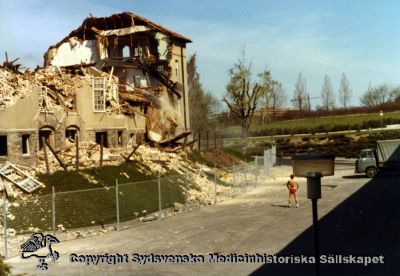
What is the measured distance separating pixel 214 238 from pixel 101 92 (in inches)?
824

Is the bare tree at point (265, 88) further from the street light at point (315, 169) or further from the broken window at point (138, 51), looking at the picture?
the street light at point (315, 169)

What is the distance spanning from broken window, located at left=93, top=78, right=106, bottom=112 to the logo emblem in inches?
686

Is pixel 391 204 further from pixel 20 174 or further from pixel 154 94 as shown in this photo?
pixel 154 94

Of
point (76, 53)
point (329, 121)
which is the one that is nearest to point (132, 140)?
point (76, 53)

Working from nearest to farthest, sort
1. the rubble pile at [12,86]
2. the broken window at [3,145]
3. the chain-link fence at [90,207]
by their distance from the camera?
the chain-link fence at [90,207], the rubble pile at [12,86], the broken window at [3,145]

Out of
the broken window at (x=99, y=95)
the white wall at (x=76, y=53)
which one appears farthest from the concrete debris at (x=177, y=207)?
the white wall at (x=76, y=53)

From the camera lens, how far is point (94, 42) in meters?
50.3

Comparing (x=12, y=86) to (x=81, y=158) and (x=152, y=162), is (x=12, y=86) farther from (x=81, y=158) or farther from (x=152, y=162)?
(x=152, y=162)

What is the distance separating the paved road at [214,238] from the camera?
13562 mm

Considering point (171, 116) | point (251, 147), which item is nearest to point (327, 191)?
point (171, 116)

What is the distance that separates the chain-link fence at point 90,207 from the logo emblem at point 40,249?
0.50 m

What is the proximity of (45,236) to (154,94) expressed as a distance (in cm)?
3046

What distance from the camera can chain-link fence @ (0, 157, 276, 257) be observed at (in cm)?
1947

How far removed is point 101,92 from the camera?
3553cm
